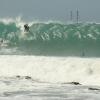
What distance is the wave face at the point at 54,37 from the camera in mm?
42625

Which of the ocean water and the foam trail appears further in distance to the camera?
the foam trail

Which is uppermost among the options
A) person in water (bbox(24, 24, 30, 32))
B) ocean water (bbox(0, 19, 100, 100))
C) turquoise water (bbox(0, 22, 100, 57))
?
person in water (bbox(24, 24, 30, 32))

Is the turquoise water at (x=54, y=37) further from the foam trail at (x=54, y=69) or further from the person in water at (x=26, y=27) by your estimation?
the foam trail at (x=54, y=69)

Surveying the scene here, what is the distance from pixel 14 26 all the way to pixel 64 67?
38545 millimetres

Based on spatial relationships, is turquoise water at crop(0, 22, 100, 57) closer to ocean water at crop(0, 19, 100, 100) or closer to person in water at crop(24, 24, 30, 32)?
person in water at crop(24, 24, 30, 32)

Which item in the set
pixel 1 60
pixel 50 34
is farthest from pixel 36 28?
pixel 1 60

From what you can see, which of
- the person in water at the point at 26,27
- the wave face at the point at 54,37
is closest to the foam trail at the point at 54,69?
the wave face at the point at 54,37

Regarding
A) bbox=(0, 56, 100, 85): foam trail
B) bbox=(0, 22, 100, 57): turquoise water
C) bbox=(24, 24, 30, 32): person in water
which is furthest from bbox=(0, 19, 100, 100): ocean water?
bbox=(24, 24, 30, 32): person in water

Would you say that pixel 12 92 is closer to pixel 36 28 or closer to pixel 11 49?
pixel 11 49

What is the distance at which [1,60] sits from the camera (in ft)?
58.0

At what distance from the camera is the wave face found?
140 ft

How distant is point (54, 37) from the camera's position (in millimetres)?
47938

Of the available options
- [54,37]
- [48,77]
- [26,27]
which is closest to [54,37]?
[54,37]

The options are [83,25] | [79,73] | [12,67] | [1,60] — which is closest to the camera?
[79,73]
